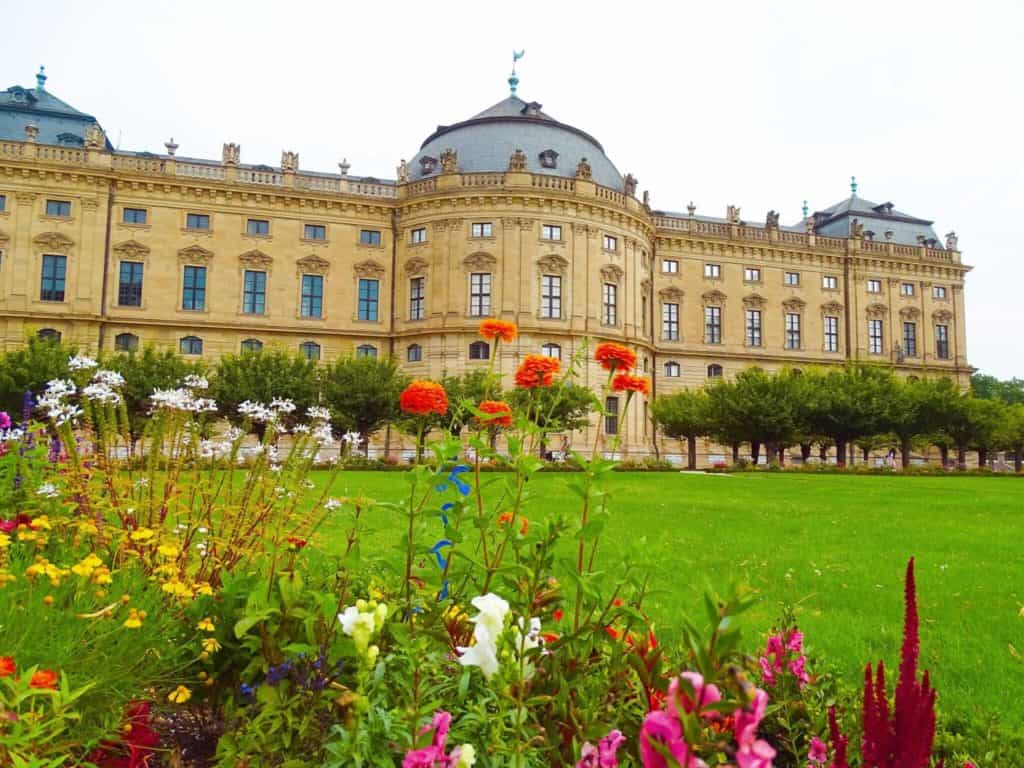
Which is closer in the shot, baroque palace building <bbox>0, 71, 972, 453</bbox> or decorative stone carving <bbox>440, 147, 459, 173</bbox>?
baroque palace building <bbox>0, 71, 972, 453</bbox>

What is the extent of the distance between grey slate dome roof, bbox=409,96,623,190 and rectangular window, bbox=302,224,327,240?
6.39 meters

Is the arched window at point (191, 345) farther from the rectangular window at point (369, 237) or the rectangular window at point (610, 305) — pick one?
the rectangular window at point (610, 305)

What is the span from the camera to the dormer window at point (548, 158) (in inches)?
1574

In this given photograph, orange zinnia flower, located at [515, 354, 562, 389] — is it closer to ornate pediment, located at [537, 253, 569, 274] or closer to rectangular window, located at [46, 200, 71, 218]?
ornate pediment, located at [537, 253, 569, 274]

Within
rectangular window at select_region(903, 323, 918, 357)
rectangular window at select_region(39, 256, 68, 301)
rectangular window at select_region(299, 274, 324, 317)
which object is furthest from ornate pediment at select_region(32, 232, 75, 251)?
rectangular window at select_region(903, 323, 918, 357)

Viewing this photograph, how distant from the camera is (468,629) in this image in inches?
110

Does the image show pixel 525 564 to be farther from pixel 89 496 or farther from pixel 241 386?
pixel 241 386

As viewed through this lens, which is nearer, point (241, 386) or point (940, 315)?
point (241, 386)

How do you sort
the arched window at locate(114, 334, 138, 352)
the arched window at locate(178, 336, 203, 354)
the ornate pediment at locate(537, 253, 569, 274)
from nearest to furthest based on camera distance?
the arched window at locate(114, 334, 138, 352) < the arched window at locate(178, 336, 203, 354) < the ornate pediment at locate(537, 253, 569, 274)

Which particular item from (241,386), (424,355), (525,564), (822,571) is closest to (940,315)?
(424,355)

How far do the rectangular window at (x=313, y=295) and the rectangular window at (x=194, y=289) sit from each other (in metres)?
5.58

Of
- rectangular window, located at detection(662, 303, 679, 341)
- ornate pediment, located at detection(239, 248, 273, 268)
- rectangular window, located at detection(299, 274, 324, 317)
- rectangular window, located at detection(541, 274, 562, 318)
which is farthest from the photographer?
rectangular window, located at detection(662, 303, 679, 341)

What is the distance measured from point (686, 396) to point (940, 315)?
88.9 ft

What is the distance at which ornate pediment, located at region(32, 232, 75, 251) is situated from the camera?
36.3 meters
